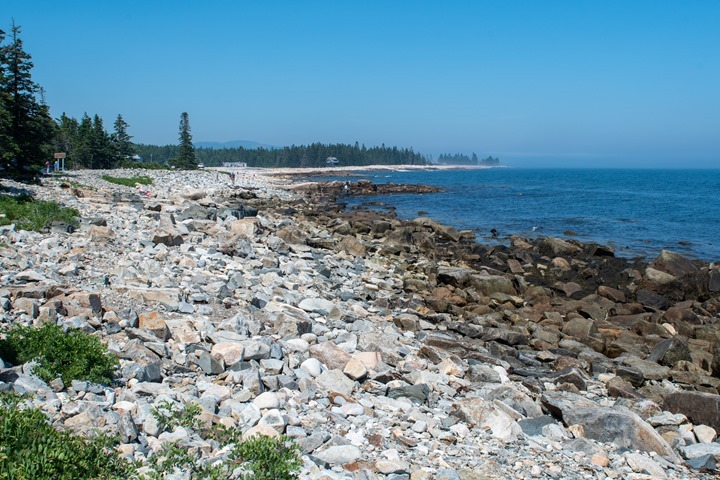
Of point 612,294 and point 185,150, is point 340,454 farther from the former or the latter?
point 185,150

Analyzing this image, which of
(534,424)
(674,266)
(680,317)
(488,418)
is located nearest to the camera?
(488,418)

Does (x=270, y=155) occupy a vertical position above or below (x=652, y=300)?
above

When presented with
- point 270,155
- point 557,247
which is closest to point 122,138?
point 557,247

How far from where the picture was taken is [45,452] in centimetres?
414

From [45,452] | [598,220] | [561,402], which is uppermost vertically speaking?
[598,220]

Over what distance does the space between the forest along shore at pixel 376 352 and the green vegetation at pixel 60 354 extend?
22 cm

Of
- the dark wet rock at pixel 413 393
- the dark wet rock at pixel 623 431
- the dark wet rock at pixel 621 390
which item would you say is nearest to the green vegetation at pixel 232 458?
the dark wet rock at pixel 413 393

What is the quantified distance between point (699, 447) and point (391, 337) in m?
5.32

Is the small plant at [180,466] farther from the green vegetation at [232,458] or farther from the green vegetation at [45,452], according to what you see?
the green vegetation at [45,452]

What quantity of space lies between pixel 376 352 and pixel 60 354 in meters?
4.70

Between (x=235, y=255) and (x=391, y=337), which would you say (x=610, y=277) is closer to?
(x=391, y=337)

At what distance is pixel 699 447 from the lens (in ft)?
24.1

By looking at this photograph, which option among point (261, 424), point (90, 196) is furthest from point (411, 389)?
point (90, 196)

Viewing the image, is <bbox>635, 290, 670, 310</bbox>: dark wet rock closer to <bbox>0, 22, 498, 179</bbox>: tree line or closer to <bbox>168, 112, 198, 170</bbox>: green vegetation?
<bbox>0, 22, 498, 179</bbox>: tree line
